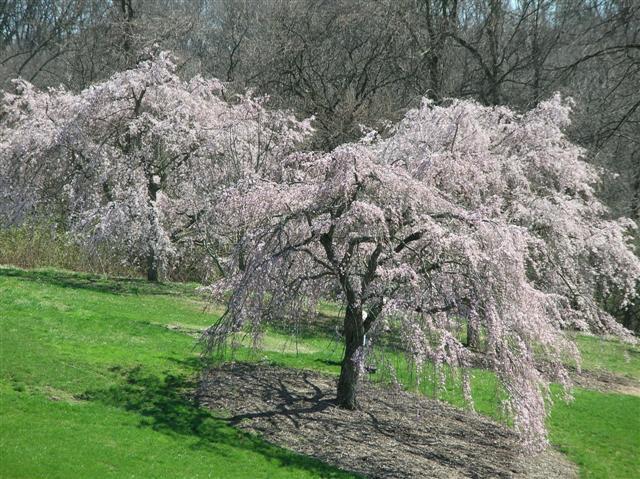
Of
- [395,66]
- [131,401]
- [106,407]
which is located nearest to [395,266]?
[131,401]

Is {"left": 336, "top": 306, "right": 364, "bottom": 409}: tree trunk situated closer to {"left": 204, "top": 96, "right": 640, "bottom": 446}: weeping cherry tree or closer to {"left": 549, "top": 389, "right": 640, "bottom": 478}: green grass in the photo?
{"left": 204, "top": 96, "right": 640, "bottom": 446}: weeping cherry tree

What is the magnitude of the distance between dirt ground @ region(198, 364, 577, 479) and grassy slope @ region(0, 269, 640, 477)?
1.62 feet

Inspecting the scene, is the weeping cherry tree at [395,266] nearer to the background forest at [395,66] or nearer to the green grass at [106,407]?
the green grass at [106,407]

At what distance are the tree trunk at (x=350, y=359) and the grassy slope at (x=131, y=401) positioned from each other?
2.56 feet

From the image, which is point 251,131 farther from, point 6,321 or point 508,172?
point 6,321

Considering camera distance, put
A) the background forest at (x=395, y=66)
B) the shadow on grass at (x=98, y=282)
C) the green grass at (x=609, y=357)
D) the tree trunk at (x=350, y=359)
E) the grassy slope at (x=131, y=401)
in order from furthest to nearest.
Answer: the background forest at (x=395, y=66)
the green grass at (x=609, y=357)
the shadow on grass at (x=98, y=282)
the tree trunk at (x=350, y=359)
the grassy slope at (x=131, y=401)

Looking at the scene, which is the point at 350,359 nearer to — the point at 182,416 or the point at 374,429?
the point at 374,429

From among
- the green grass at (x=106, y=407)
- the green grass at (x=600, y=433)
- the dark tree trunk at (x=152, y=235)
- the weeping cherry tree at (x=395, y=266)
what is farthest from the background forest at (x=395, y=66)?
the weeping cherry tree at (x=395, y=266)

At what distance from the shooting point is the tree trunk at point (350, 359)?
11.8 m

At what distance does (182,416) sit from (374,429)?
2.99 m

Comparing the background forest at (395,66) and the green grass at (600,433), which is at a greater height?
the background forest at (395,66)

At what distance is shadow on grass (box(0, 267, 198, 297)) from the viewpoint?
2077 cm

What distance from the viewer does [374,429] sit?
472 inches

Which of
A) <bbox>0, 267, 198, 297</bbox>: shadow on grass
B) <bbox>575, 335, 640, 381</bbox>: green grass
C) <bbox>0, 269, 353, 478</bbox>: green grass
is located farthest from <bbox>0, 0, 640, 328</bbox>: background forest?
<bbox>0, 269, 353, 478</bbox>: green grass
